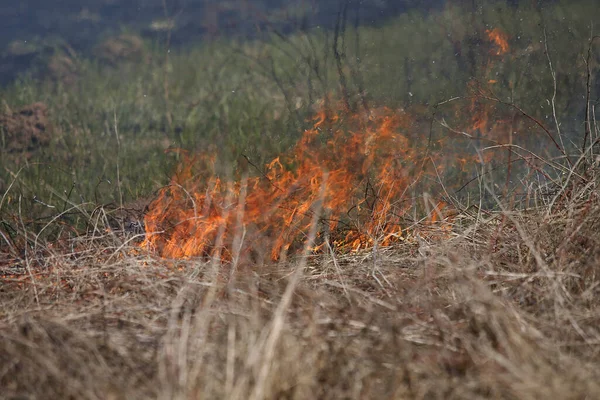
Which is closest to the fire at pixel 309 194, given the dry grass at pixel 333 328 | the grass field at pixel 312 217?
the grass field at pixel 312 217

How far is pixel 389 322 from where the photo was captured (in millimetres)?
2537

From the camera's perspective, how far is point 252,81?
5.45 metres

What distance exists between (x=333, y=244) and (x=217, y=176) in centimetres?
94

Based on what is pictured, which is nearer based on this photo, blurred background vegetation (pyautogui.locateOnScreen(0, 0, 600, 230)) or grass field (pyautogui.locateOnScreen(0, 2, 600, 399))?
grass field (pyautogui.locateOnScreen(0, 2, 600, 399))

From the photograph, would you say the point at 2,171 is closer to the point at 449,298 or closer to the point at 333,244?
the point at 333,244

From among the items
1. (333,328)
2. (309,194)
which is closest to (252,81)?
(309,194)

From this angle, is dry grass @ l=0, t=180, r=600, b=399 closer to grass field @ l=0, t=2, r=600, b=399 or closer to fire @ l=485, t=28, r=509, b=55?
grass field @ l=0, t=2, r=600, b=399

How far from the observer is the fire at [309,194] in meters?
4.15

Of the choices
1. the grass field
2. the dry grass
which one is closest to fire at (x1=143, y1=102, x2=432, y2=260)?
the grass field

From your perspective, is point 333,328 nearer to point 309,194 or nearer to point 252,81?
point 309,194

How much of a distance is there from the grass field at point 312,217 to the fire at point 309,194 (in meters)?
0.02

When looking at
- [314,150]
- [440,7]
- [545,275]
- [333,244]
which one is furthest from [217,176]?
[545,275]

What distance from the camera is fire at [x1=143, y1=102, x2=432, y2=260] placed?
415 centimetres

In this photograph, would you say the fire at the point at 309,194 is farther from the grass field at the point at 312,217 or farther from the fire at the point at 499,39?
the fire at the point at 499,39
